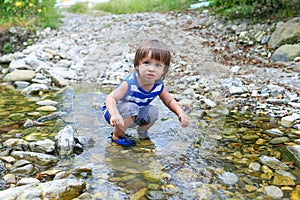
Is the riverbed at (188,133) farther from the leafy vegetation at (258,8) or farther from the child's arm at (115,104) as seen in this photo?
the leafy vegetation at (258,8)

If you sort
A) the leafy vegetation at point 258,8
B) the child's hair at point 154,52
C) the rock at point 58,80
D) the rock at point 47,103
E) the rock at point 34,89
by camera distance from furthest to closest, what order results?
the leafy vegetation at point 258,8
the rock at point 58,80
the rock at point 34,89
the rock at point 47,103
the child's hair at point 154,52

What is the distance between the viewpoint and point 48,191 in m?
1.92

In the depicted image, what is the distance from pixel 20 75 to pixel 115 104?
336 centimetres

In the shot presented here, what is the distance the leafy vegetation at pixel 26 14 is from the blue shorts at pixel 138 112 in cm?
664

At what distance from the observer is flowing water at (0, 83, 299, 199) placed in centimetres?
212

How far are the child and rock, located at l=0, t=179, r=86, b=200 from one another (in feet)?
2.00

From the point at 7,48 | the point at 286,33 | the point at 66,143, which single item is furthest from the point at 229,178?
the point at 7,48

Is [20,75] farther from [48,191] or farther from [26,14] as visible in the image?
[26,14]

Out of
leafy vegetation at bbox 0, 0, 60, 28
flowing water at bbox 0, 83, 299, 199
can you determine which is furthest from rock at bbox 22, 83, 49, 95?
leafy vegetation at bbox 0, 0, 60, 28

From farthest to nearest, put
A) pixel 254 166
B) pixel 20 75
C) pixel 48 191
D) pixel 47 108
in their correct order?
1. pixel 20 75
2. pixel 47 108
3. pixel 254 166
4. pixel 48 191

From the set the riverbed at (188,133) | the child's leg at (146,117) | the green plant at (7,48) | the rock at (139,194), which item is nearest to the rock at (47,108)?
the riverbed at (188,133)

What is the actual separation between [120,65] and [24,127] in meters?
1.07

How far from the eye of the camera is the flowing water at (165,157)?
6.97 feet

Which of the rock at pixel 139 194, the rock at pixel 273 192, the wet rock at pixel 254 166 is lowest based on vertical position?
the rock at pixel 139 194
